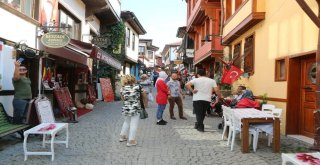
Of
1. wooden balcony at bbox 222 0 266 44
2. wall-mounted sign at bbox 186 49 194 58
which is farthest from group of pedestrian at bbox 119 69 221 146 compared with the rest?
wall-mounted sign at bbox 186 49 194 58

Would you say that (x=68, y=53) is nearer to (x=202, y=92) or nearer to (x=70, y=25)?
(x=70, y=25)

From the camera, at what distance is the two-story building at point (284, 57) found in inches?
353

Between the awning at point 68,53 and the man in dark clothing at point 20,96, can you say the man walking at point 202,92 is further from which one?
the awning at point 68,53

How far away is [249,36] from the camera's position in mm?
13453

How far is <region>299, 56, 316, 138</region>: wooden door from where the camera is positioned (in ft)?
29.1

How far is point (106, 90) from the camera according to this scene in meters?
19.9

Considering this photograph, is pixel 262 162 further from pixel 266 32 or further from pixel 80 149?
pixel 266 32

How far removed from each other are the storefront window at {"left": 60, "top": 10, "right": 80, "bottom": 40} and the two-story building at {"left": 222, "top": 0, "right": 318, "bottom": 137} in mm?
6135

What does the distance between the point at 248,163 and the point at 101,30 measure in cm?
1650

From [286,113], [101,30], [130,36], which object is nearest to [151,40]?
[130,36]

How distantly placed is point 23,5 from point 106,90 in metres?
10.2

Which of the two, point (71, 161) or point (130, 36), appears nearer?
point (71, 161)

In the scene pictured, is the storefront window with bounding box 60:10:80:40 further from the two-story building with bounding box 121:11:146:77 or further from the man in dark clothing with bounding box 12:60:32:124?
the two-story building with bounding box 121:11:146:77

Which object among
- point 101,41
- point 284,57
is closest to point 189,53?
point 101,41
